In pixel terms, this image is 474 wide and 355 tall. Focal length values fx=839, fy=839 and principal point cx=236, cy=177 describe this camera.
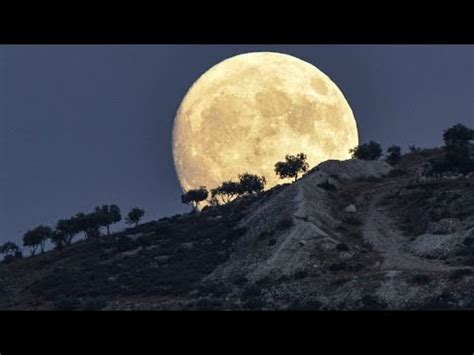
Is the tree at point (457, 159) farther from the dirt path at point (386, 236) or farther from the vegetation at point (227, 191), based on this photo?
the vegetation at point (227, 191)

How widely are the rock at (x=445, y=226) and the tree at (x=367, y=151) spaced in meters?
48.4

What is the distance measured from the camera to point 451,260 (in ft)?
244

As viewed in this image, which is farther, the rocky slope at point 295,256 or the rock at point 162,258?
the rock at point 162,258

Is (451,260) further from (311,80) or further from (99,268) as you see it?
(311,80)

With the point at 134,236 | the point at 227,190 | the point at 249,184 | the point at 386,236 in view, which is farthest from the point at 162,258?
the point at 249,184

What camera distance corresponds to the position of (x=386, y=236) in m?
87.6

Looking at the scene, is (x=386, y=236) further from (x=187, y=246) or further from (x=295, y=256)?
(x=187, y=246)

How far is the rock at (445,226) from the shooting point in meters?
83.8

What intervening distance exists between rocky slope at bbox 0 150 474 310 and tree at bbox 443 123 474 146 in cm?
1693

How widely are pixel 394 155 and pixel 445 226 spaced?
49578 mm

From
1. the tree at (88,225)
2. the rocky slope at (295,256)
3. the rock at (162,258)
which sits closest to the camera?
the rocky slope at (295,256)

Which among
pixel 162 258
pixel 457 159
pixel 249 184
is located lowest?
pixel 162 258

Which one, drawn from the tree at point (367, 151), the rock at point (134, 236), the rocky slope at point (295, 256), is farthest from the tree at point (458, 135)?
the rock at point (134, 236)
